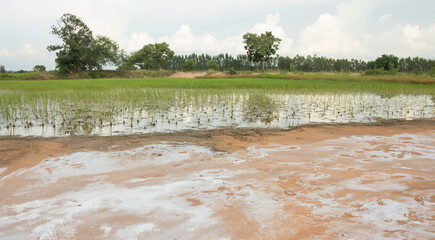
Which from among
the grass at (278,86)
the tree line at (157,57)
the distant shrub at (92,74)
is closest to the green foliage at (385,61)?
the tree line at (157,57)

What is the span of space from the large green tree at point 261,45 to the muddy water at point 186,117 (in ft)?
150

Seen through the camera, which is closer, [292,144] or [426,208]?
[426,208]

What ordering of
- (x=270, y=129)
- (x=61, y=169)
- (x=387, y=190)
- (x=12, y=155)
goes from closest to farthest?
(x=387, y=190)
(x=61, y=169)
(x=12, y=155)
(x=270, y=129)

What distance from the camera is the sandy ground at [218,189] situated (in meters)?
2.19

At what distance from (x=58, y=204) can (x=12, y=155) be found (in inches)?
94.6

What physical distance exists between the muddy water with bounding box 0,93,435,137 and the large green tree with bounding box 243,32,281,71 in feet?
150

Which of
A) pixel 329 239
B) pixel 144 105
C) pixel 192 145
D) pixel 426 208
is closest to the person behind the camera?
pixel 329 239

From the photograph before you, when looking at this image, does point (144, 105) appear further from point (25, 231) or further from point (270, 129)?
point (25, 231)

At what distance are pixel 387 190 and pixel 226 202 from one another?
172 centimetres

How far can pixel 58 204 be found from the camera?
104 inches

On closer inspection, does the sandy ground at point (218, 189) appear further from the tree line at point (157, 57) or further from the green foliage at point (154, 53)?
the green foliage at point (154, 53)

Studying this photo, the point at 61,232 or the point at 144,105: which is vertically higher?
the point at 144,105

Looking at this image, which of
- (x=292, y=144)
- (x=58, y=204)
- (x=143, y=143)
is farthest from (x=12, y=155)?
(x=292, y=144)

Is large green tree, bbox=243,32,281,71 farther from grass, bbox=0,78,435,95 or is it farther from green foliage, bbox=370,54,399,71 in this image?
grass, bbox=0,78,435,95
